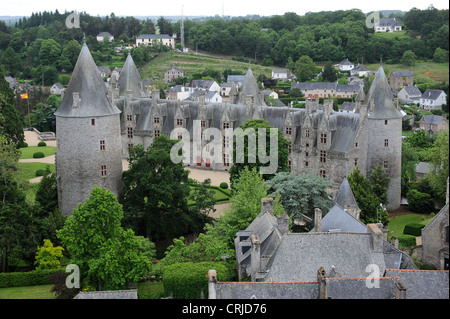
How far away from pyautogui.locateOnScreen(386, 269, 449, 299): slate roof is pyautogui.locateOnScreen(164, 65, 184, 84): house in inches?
5249

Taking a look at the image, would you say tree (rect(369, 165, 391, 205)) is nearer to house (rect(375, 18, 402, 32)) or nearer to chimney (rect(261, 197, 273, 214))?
chimney (rect(261, 197, 273, 214))

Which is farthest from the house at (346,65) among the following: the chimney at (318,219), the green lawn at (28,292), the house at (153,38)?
the green lawn at (28,292)

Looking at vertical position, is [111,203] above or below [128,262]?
above

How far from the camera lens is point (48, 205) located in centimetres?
5219

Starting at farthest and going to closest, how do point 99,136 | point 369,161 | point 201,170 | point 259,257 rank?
point 201,170
point 369,161
point 99,136
point 259,257

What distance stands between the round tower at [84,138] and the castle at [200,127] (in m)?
0.08

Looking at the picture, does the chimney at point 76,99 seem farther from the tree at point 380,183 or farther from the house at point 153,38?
the house at point 153,38

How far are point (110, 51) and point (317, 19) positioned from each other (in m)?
68.8

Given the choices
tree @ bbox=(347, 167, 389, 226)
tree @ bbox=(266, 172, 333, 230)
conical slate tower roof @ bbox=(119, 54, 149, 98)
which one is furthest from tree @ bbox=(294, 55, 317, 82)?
tree @ bbox=(266, 172, 333, 230)

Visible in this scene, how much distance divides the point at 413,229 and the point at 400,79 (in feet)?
323

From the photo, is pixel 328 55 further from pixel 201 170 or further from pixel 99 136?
pixel 99 136

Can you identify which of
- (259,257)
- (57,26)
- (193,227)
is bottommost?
(193,227)

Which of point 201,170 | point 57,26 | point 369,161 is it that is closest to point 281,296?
point 369,161

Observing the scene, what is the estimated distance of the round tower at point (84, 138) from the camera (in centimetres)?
5028
